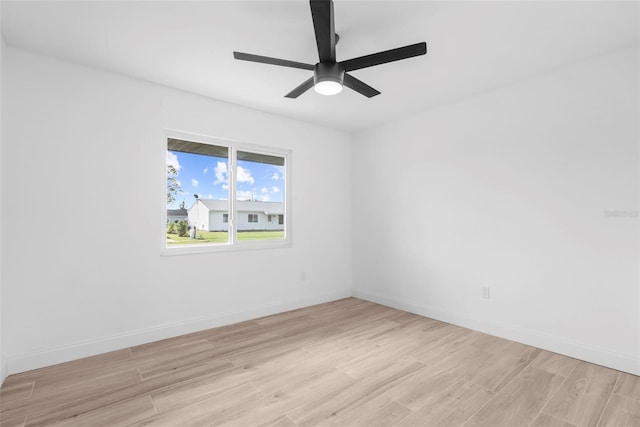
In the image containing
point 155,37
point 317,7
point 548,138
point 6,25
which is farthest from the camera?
point 548,138

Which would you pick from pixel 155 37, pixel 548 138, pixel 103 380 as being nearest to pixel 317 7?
pixel 155 37

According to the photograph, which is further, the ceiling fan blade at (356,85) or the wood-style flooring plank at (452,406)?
the ceiling fan blade at (356,85)

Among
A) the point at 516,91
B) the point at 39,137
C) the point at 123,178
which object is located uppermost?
the point at 516,91

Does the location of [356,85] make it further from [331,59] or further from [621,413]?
[621,413]

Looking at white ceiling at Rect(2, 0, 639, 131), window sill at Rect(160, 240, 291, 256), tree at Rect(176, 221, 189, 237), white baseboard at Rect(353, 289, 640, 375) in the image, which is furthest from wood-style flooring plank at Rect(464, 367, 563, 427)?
tree at Rect(176, 221, 189, 237)

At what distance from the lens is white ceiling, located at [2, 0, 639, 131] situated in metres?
1.98

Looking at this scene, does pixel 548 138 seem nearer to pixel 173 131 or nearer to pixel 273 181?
pixel 273 181

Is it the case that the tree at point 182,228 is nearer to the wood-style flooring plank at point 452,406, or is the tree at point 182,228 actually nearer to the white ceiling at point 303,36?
the white ceiling at point 303,36

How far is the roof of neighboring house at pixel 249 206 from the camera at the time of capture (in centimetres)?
355

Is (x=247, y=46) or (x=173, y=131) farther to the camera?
(x=173, y=131)

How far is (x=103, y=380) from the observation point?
2.30 m

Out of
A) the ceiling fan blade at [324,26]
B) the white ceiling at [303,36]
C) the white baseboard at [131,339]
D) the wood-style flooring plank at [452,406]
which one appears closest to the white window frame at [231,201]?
the white ceiling at [303,36]

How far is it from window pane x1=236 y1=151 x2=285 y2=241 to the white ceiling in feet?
3.38

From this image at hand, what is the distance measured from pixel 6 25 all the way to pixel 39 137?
0.79m
